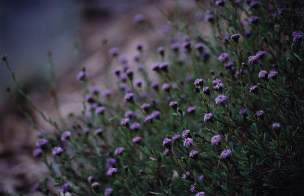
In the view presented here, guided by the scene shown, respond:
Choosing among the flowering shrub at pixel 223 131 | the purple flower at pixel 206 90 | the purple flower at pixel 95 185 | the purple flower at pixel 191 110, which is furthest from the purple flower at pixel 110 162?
the purple flower at pixel 206 90

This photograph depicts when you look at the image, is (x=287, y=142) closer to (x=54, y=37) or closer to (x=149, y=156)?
(x=149, y=156)

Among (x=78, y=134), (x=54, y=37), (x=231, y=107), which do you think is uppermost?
(x=231, y=107)

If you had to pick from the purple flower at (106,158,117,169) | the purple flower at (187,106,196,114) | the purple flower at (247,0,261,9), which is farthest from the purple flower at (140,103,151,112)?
the purple flower at (247,0,261,9)

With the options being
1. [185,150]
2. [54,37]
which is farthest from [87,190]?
[54,37]

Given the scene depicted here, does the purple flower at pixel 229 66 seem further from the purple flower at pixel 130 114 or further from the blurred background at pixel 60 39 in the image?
the blurred background at pixel 60 39

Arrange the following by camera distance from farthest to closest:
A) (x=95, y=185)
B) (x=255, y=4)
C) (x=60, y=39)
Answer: (x=60, y=39), (x=255, y=4), (x=95, y=185)

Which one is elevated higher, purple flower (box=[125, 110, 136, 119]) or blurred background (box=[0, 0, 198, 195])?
purple flower (box=[125, 110, 136, 119])

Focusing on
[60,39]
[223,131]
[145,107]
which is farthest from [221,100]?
[60,39]

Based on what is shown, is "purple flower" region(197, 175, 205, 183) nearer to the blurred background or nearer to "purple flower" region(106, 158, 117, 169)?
"purple flower" region(106, 158, 117, 169)

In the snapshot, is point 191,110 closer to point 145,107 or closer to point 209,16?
point 145,107
